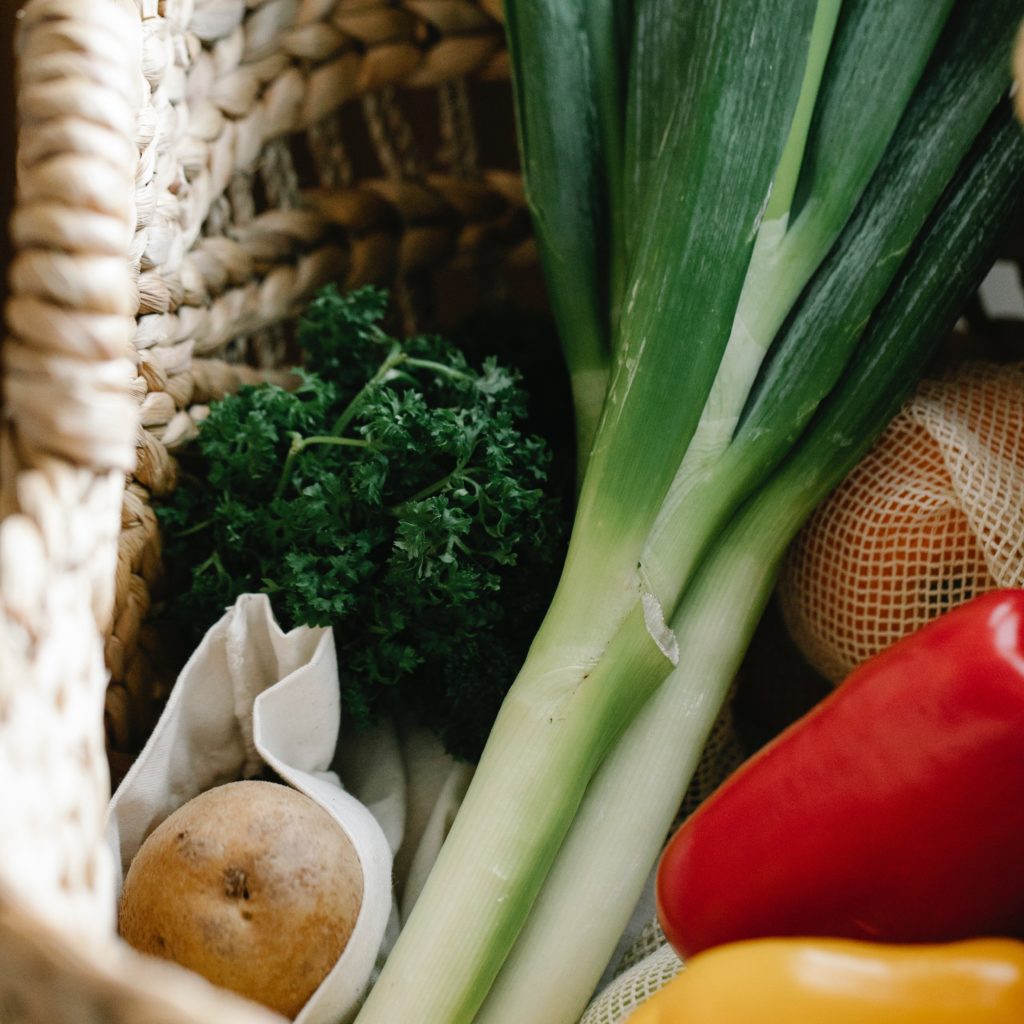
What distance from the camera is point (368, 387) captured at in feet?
2.68

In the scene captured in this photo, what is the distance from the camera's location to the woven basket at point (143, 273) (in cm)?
44

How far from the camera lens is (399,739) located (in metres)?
0.90

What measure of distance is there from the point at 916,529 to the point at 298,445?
1.45 feet

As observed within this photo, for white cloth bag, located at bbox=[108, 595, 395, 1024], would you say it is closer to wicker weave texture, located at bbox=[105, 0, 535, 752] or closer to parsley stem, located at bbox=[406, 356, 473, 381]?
wicker weave texture, located at bbox=[105, 0, 535, 752]

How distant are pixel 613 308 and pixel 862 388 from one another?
0.20 meters

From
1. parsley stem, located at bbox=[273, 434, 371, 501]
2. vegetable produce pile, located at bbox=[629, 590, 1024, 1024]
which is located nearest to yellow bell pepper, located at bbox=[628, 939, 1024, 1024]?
vegetable produce pile, located at bbox=[629, 590, 1024, 1024]

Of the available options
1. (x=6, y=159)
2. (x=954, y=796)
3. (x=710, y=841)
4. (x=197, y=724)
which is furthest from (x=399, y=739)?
(x=6, y=159)

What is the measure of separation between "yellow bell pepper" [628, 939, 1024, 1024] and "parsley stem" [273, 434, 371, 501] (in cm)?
41

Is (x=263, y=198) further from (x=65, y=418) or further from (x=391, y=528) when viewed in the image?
(x=65, y=418)

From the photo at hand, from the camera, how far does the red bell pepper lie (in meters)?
0.61

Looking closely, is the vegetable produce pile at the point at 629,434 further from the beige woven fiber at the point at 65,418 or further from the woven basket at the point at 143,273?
the beige woven fiber at the point at 65,418

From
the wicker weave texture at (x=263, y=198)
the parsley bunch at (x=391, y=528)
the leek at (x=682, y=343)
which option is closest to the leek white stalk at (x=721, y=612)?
the leek at (x=682, y=343)

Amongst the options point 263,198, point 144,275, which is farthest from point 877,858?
point 263,198

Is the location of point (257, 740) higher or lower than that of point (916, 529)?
lower
